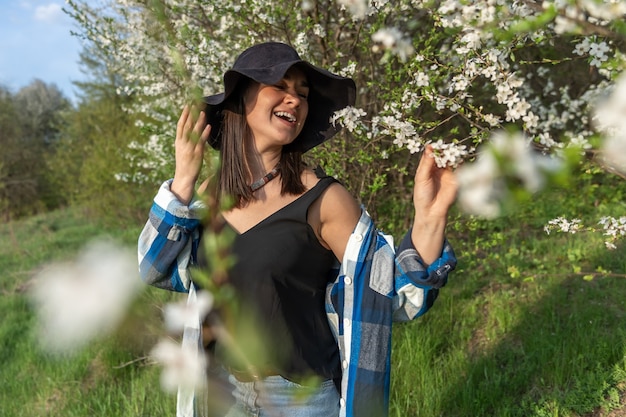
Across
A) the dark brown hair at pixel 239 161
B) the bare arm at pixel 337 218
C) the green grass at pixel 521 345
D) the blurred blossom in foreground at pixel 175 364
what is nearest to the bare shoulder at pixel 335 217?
the bare arm at pixel 337 218

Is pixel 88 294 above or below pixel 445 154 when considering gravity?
below

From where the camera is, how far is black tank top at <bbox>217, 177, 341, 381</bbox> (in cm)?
168

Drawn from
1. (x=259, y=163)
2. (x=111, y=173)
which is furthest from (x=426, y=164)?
(x=111, y=173)

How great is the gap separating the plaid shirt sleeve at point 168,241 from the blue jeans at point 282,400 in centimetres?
40

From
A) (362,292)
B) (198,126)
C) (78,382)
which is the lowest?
(78,382)

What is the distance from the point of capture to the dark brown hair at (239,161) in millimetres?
1837

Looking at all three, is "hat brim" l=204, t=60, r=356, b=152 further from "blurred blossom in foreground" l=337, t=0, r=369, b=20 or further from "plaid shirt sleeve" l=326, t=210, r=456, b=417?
"plaid shirt sleeve" l=326, t=210, r=456, b=417

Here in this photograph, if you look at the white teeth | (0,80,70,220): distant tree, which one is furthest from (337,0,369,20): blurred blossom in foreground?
(0,80,70,220): distant tree

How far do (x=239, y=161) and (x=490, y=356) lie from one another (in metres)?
2.18

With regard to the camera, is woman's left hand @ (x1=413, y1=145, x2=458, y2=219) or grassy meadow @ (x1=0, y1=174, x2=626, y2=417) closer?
woman's left hand @ (x1=413, y1=145, x2=458, y2=219)

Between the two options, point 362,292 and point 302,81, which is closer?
point 362,292

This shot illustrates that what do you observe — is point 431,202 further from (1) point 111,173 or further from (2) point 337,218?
(1) point 111,173

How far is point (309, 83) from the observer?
191 centimetres

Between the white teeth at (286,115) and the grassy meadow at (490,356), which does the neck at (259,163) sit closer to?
the white teeth at (286,115)
